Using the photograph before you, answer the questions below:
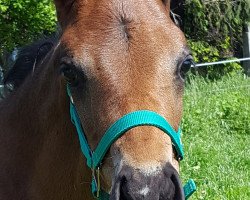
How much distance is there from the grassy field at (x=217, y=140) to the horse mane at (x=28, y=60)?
285 centimetres

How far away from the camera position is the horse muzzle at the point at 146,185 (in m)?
2.34

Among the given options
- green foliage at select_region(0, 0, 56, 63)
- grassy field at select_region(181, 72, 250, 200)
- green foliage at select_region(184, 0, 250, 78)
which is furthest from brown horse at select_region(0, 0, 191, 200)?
green foliage at select_region(184, 0, 250, 78)

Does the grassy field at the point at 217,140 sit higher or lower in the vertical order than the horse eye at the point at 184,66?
lower

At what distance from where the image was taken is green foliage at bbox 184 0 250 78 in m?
15.0

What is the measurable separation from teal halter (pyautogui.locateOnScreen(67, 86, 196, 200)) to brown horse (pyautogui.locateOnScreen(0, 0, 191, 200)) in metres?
0.03

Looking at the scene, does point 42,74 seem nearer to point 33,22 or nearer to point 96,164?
point 96,164

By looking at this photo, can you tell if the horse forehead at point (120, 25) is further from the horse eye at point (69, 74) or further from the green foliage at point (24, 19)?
the green foliage at point (24, 19)

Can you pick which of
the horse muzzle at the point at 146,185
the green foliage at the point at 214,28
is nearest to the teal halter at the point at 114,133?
the horse muzzle at the point at 146,185

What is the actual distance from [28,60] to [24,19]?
21.5 feet

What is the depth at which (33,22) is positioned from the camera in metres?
9.84

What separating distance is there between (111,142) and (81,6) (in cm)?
73

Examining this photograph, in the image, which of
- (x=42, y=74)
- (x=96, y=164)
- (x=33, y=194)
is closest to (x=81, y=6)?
(x=42, y=74)

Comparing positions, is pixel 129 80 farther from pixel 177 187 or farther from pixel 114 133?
pixel 177 187

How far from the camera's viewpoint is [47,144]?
10.4 feet
